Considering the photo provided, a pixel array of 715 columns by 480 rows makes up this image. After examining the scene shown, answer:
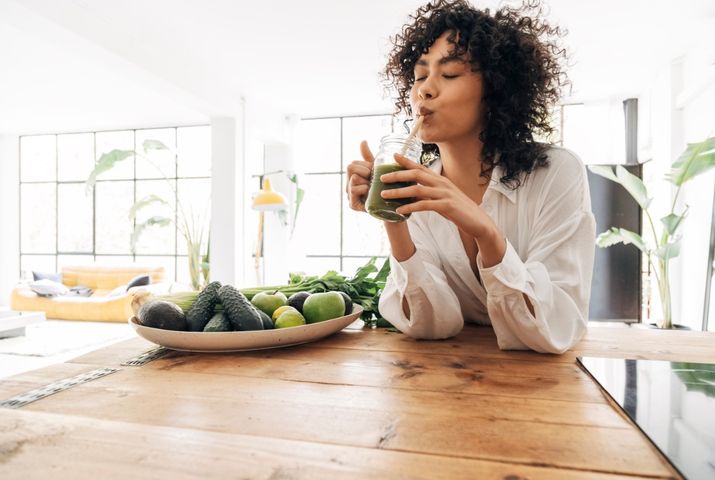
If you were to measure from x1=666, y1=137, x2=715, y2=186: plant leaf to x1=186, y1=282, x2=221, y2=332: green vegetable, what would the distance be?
3896mm

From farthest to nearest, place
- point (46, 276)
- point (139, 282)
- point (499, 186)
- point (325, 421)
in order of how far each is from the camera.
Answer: point (46, 276) < point (139, 282) < point (499, 186) < point (325, 421)

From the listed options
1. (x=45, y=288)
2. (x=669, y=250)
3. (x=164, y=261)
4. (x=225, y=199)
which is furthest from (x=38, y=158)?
(x=669, y=250)

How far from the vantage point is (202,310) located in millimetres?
946

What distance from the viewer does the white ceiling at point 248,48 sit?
3990 mm

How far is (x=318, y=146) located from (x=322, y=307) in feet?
23.5

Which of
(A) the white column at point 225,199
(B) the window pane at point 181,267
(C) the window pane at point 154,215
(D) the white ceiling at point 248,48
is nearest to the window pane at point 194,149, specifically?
(C) the window pane at point 154,215

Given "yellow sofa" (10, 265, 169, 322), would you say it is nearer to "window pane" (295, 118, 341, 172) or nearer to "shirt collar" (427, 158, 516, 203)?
"window pane" (295, 118, 341, 172)

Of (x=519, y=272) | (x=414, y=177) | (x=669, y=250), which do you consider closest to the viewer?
(x=414, y=177)

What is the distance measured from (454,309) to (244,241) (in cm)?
545

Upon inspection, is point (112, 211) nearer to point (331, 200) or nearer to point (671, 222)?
point (331, 200)

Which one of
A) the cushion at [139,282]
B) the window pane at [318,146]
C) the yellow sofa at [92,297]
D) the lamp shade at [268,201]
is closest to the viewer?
the lamp shade at [268,201]

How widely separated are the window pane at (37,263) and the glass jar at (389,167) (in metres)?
9.77

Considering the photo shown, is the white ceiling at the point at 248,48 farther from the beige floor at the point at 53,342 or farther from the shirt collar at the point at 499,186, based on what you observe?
the shirt collar at the point at 499,186

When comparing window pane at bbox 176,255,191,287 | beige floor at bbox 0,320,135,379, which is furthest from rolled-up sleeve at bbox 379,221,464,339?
window pane at bbox 176,255,191,287
